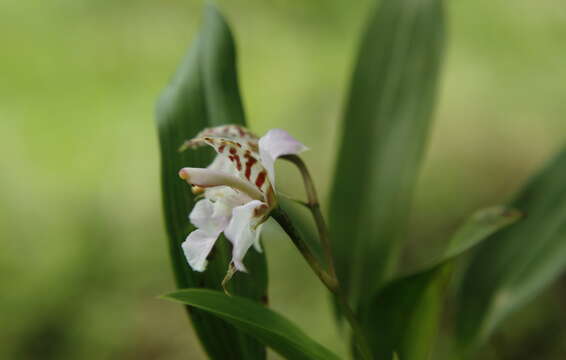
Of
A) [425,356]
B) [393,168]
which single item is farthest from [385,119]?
[425,356]

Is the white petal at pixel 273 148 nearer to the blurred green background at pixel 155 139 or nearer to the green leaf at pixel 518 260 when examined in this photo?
the green leaf at pixel 518 260

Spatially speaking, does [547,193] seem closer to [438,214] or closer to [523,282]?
[523,282]


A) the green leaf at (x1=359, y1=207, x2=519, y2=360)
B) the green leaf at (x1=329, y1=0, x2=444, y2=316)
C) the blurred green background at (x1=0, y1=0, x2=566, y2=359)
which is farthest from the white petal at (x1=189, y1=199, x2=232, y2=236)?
the blurred green background at (x1=0, y1=0, x2=566, y2=359)

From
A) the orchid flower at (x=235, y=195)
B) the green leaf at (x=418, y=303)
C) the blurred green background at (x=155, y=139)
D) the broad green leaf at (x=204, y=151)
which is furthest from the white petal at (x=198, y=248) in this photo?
the blurred green background at (x=155, y=139)

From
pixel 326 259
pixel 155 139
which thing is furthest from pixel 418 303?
pixel 155 139

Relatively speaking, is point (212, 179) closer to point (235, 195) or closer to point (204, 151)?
point (235, 195)
